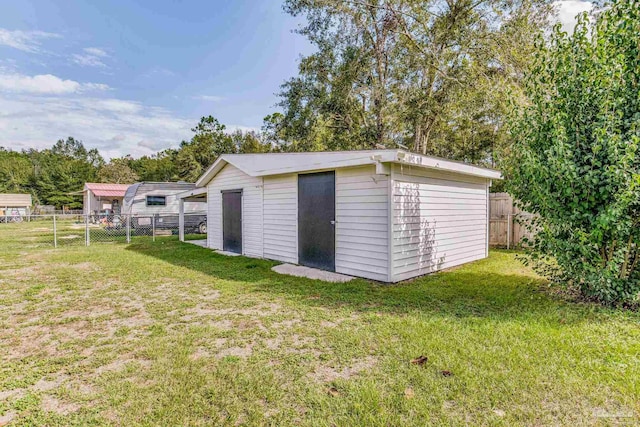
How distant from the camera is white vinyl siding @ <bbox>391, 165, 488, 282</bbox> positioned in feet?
18.3

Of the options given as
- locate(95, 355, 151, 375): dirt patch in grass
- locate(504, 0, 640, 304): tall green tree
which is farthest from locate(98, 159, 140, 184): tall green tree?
locate(504, 0, 640, 304): tall green tree

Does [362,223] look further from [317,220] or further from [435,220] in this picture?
[435,220]

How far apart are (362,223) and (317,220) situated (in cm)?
121

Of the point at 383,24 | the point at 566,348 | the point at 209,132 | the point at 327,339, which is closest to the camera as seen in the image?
the point at 566,348

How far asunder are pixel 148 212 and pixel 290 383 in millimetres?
15882

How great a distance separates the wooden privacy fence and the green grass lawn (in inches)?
196

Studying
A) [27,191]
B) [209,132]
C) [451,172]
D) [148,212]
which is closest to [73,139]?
[27,191]

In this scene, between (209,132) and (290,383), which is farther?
(209,132)

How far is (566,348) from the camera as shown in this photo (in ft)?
9.52

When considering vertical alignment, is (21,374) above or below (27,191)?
below

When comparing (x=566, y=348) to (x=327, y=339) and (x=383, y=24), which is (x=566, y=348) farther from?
(x=383, y=24)

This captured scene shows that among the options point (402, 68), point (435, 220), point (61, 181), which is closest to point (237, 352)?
point (435, 220)

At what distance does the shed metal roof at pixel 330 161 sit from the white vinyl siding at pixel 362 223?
1.12 feet

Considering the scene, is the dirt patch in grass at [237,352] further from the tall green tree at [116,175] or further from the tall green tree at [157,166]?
the tall green tree at [116,175]
